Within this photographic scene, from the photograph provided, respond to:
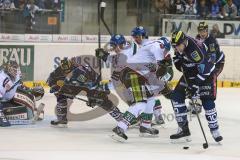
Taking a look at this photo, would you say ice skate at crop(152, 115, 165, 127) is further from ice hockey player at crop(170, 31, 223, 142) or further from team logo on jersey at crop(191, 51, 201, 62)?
team logo on jersey at crop(191, 51, 201, 62)

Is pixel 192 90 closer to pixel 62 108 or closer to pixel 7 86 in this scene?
pixel 62 108

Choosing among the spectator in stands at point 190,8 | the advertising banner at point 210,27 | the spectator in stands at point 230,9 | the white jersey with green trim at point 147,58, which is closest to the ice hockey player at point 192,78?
the white jersey with green trim at point 147,58

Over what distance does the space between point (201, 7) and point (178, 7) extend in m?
0.65

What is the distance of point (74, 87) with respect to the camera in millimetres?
8695

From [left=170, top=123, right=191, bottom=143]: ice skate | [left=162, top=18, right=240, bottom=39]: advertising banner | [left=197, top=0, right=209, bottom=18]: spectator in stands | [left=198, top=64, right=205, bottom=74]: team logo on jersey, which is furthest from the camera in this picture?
[left=197, top=0, right=209, bottom=18]: spectator in stands

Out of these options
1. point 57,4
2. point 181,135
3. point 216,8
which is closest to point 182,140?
point 181,135

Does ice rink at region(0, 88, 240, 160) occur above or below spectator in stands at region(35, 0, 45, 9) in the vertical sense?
below

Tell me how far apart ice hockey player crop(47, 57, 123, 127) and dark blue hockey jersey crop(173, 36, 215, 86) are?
135cm

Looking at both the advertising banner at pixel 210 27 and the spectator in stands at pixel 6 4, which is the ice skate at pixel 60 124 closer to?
the spectator in stands at pixel 6 4

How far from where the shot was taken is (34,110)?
9.01 metres

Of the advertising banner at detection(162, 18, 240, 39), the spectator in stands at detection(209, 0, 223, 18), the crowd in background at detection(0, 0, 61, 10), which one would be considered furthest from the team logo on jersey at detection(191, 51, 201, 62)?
the spectator in stands at detection(209, 0, 223, 18)

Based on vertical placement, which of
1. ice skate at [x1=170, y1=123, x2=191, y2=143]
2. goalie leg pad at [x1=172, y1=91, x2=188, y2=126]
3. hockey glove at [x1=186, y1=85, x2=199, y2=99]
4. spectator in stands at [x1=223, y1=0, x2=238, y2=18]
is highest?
spectator in stands at [x1=223, y1=0, x2=238, y2=18]

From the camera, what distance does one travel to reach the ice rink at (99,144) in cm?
672

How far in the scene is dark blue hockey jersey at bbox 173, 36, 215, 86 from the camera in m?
7.32
